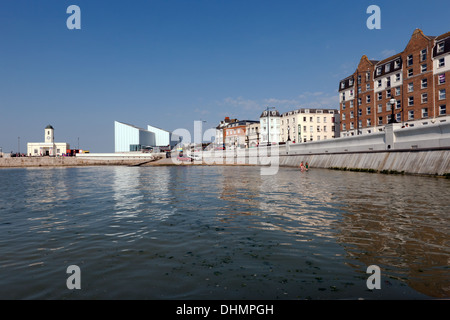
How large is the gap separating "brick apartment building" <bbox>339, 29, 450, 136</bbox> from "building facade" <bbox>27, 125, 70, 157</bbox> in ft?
389

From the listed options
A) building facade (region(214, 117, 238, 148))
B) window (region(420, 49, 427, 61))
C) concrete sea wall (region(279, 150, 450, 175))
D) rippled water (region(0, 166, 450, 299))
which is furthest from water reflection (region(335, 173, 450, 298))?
building facade (region(214, 117, 238, 148))

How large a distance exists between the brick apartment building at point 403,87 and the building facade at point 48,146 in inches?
4667

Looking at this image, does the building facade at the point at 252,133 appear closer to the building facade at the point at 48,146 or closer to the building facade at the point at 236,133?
the building facade at the point at 236,133

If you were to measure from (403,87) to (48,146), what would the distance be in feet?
440

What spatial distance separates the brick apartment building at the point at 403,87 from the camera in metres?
44.1

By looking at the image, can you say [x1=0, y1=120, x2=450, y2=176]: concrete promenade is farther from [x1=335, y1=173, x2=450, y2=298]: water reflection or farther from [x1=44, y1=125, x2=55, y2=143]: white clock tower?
[x1=44, y1=125, x2=55, y2=143]: white clock tower

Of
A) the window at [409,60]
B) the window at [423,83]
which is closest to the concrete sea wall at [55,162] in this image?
the window at [409,60]

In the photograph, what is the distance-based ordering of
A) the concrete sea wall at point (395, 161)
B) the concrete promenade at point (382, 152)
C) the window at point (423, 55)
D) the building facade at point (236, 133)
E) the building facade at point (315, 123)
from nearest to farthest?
1. the concrete sea wall at point (395, 161)
2. the concrete promenade at point (382, 152)
3. the window at point (423, 55)
4. the building facade at point (315, 123)
5. the building facade at point (236, 133)

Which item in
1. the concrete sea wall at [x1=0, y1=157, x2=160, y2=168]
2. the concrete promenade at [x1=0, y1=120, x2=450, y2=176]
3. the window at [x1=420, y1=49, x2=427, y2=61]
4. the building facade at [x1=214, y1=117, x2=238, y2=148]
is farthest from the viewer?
the building facade at [x1=214, y1=117, x2=238, y2=148]

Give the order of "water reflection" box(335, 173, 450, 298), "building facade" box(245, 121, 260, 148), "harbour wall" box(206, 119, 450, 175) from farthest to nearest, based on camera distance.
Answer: "building facade" box(245, 121, 260, 148) < "harbour wall" box(206, 119, 450, 175) < "water reflection" box(335, 173, 450, 298)

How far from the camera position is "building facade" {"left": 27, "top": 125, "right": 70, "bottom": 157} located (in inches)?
4914

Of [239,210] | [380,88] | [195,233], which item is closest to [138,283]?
[195,233]

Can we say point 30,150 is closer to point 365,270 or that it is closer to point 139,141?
point 139,141
